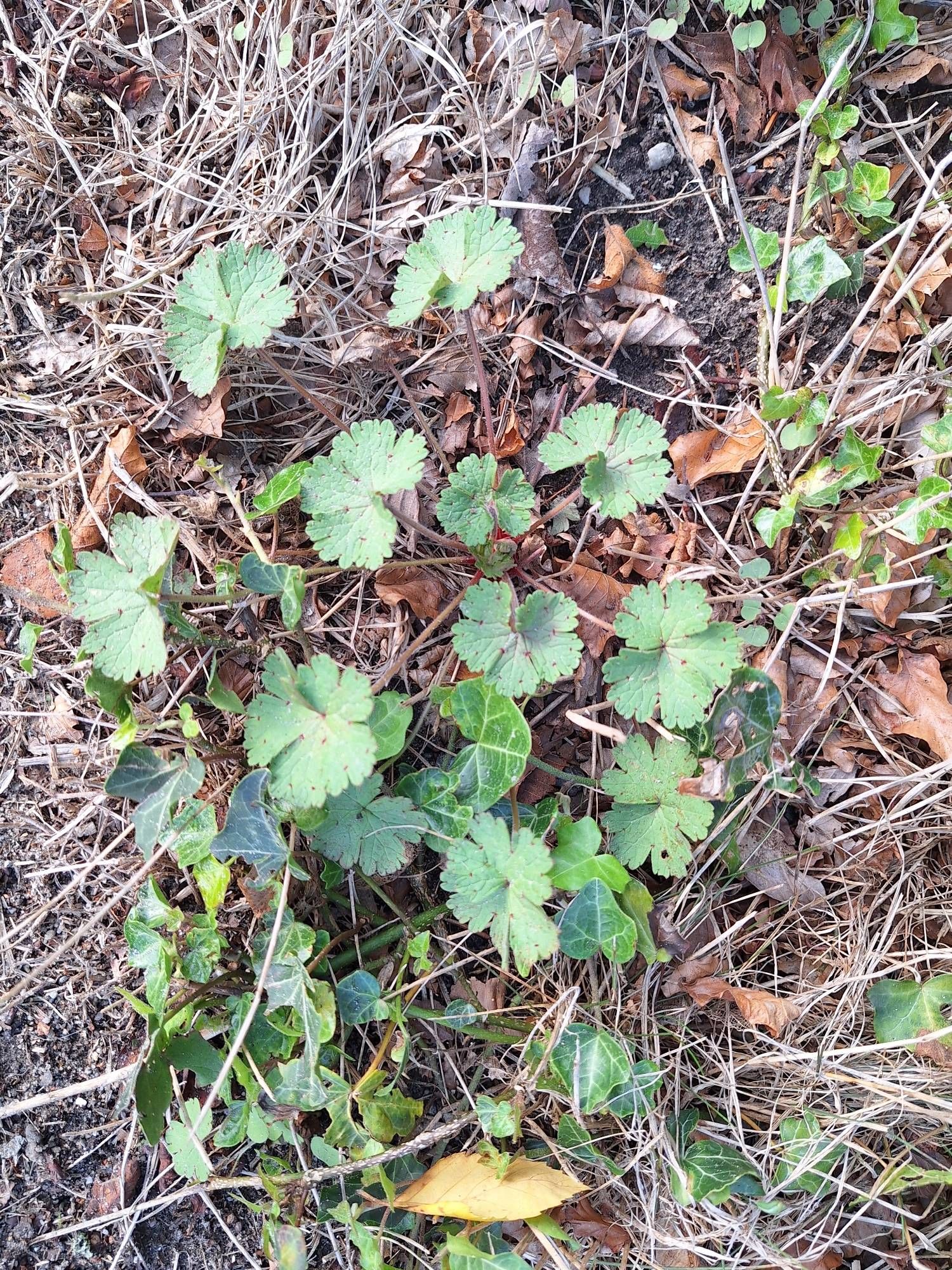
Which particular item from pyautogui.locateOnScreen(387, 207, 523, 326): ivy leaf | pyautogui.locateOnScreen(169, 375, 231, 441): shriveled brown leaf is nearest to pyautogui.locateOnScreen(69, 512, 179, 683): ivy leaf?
pyautogui.locateOnScreen(169, 375, 231, 441): shriveled brown leaf

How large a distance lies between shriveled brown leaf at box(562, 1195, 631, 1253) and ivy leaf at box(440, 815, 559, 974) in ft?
2.41

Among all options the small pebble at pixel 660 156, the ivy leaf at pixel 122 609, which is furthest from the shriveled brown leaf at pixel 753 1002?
the small pebble at pixel 660 156

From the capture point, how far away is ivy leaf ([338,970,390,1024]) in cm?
209

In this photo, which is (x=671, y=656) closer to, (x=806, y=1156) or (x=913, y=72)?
(x=806, y=1156)

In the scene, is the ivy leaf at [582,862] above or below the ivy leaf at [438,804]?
below

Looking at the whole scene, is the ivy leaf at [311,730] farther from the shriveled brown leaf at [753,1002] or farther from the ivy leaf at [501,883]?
the shriveled brown leaf at [753,1002]

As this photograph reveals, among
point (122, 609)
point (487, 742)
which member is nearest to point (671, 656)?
point (487, 742)

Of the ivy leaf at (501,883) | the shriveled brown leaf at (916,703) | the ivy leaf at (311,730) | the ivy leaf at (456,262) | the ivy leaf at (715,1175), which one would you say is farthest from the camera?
the shriveled brown leaf at (916,703)

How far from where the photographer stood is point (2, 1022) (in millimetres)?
2271

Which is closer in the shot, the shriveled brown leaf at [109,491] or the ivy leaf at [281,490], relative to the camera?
the ivy leaf at [281,490]

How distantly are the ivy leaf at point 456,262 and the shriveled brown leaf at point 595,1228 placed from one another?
2.20 m

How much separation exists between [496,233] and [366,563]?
0.81 meters

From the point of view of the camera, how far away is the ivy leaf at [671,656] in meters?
1.91

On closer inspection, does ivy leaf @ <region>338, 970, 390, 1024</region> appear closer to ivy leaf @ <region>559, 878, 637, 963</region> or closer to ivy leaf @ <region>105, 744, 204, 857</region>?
ivy leaf @ <region>559, 878, 637, 963</region>
